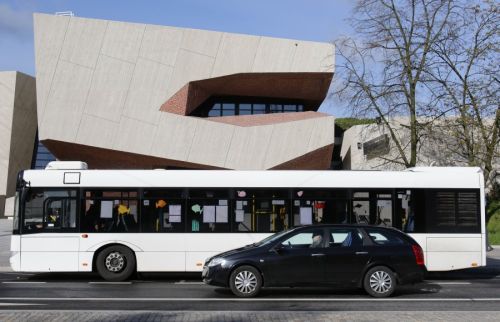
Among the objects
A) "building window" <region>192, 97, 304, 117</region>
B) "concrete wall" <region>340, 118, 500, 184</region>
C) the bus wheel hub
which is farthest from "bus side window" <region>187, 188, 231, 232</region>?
"building window" <region>192, 97, 304, 117</region>

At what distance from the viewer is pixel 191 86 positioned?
117 ft

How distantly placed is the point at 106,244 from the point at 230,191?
3.24 meters

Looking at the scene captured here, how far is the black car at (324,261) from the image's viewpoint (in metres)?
11.4

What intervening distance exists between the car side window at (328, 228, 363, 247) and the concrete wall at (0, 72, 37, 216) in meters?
47.7

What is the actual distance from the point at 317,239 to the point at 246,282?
163 centimetres

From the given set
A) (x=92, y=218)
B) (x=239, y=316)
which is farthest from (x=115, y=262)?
(x=239, y=316)

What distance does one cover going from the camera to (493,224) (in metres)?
36.5

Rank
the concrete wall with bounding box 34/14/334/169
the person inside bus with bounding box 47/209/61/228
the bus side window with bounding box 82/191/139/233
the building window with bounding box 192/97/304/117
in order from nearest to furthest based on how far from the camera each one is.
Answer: the person inside bus with bounding box 47/209/61/228, the bus side window with bounding box 82/191/139/233, the concrete wall with bounding box 34/14/334/169, the building window with bounding box 192/97/304/117

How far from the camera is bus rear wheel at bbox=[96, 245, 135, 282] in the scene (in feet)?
46.9

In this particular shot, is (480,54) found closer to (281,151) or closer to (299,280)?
(281,151)

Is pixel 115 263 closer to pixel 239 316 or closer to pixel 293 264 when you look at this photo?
pixel 293 264

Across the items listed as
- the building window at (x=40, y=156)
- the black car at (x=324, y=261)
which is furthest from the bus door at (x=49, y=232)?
the building window at (x=40, y=156)

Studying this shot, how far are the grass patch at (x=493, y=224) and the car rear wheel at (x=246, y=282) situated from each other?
17797 mm

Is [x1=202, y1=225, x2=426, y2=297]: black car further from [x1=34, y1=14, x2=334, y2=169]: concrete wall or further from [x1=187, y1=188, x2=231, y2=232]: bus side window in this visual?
[x1=34, y1=14, x2=334, y2=169]: concrete wall
